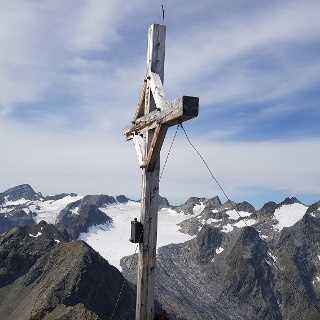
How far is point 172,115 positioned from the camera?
11.6 meters

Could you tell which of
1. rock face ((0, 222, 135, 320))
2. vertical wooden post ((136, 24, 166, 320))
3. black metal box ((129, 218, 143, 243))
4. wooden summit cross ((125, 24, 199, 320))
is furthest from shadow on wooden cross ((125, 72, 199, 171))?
rock face ((0, 222, 135, 320))

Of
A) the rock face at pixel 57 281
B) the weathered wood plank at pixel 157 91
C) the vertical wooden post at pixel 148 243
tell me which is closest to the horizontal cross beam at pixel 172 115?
the weathered wood plank at pixel 157 91

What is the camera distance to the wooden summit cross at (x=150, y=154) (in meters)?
12.8

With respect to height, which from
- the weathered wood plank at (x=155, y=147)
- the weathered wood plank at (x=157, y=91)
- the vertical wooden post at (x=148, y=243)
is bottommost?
the vertical wooden post at (x=148, y=243)

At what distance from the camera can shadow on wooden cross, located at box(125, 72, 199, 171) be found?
36.4 feet

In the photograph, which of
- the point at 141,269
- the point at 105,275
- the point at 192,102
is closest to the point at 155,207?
the point at 141,269

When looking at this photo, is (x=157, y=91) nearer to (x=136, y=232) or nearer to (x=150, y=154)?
(x=150, y=154)

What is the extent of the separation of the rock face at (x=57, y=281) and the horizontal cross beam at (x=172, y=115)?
417ft

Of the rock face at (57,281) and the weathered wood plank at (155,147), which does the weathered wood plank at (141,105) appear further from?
the rock face at (57,281)

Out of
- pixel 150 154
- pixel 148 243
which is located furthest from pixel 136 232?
pixel 150 154

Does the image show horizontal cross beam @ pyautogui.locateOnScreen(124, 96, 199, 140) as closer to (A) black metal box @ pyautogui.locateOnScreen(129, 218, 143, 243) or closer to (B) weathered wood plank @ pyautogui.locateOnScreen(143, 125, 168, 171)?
(B) weathered wood plank @ pyautogui.locateOnScreen(143, 125, 168, 171)

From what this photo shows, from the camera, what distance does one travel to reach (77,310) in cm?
10544

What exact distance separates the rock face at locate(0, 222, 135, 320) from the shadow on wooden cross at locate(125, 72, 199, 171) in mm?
126800

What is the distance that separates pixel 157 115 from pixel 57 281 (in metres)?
155
